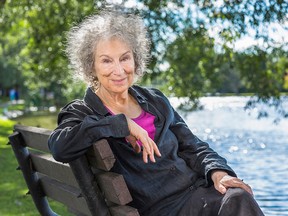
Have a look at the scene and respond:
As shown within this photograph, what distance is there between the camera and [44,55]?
19.1m

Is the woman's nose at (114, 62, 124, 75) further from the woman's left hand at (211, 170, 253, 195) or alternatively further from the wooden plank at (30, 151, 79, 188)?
the woman's left hand at (211, 170, 253, 195)

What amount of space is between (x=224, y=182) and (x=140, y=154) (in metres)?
0.42

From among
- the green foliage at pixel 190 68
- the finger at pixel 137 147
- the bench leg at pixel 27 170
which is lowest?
the green foliage at pixel 190 68

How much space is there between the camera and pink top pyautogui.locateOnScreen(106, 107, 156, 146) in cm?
319

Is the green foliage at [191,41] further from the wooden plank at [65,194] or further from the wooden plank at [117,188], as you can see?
the wooden plank at [117,188]

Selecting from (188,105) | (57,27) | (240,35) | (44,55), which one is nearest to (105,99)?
(240,35)

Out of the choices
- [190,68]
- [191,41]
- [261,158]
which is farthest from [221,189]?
[190,68]

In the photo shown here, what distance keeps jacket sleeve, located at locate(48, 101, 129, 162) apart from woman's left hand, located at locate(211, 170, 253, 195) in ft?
1.63

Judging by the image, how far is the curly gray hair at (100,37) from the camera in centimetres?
309

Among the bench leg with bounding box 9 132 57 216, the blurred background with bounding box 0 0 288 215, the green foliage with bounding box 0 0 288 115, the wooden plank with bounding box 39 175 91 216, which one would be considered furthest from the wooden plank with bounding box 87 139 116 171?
the green foliage with bounding box 0 0 288 115

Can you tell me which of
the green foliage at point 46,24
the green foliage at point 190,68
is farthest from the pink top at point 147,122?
the green foliage at point 46,24

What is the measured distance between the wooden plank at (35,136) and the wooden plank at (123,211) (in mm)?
584

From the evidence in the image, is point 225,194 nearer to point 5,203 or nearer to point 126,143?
point 126,143

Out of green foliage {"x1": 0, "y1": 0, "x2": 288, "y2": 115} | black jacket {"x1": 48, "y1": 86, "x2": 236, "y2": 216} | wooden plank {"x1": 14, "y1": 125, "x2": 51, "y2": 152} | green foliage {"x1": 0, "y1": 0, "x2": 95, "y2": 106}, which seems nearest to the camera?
black jacket {"x1": 48, "y1": 86, "x2": 236, "y2": 216}
